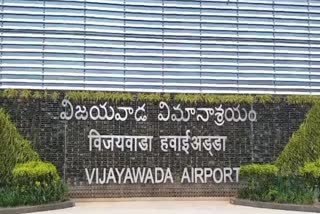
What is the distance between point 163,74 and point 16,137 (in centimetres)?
413

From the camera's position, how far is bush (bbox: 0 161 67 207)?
12.6 m

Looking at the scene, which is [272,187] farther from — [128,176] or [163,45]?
[163,45]

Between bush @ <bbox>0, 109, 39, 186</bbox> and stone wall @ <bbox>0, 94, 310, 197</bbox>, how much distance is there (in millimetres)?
212

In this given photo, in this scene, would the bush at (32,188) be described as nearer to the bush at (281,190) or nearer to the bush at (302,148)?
the bush at (281,190)

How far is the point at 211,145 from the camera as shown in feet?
53.0

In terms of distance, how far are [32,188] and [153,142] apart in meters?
4.02

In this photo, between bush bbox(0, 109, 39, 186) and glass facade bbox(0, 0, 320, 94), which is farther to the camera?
glass facade bbox(0, 0, 320, 94)

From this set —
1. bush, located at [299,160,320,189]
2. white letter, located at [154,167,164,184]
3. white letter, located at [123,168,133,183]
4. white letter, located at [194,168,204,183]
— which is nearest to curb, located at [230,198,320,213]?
bush, located at [299,160,320,189]

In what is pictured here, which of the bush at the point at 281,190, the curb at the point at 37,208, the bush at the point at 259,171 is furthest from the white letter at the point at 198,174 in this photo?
the curb at the point at 37,208

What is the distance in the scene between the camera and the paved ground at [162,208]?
12852 millimetres

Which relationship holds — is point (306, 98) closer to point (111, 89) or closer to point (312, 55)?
point (312, 55)

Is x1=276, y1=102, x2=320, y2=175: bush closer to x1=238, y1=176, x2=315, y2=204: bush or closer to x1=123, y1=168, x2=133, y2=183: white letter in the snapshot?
x1=238, y1=176, x2=315, y2=204: bush

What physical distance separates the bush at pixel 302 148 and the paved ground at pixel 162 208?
2.10 meters

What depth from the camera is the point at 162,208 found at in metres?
13.6
